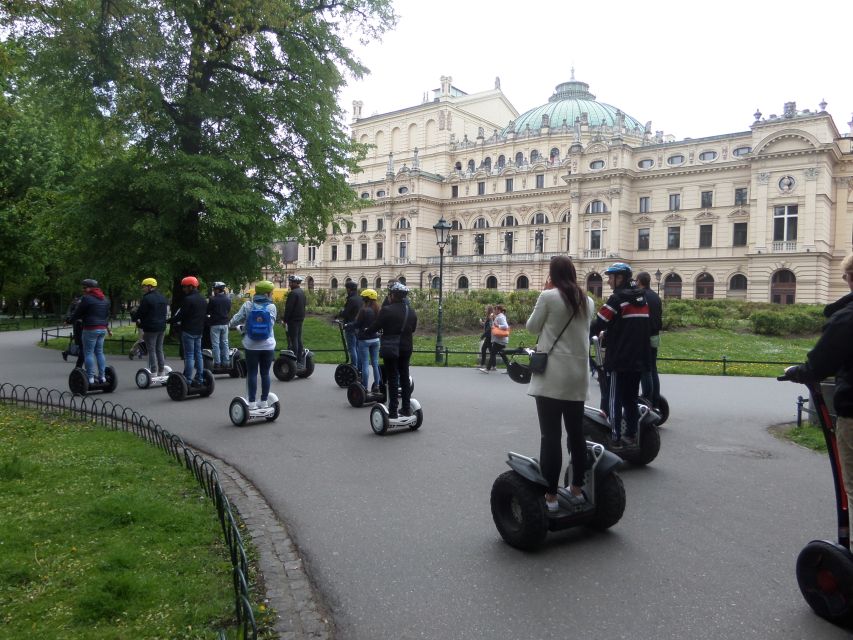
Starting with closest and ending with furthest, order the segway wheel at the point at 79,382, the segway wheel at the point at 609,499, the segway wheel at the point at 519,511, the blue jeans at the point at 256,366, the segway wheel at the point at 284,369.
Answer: the segway wheel at the point at 519,511
the segway wheel at the point at 609,499
the blue jeans at the point at 256,366
the segway wheel at the point at 79,382
the segway wheel at the point at 284,369

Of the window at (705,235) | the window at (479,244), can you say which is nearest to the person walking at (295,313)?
the window at (705,235)

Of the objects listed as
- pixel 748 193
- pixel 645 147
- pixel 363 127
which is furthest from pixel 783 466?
pixel 363 127

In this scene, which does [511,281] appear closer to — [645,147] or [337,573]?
[645,147]

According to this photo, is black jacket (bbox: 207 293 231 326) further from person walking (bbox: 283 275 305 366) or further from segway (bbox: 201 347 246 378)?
segway (bbox: 201 347 246 378)

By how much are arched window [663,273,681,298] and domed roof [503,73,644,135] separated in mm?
17590

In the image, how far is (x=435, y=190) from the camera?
7250 cm

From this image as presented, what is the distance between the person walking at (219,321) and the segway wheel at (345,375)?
2.84 meters

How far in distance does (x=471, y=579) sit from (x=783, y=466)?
496 centimetres

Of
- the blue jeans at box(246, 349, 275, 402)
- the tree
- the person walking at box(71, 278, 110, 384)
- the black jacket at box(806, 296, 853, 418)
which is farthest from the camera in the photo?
the tree

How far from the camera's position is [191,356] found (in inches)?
466

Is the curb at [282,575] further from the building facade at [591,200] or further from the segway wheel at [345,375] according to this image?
the building facade at [591,200]

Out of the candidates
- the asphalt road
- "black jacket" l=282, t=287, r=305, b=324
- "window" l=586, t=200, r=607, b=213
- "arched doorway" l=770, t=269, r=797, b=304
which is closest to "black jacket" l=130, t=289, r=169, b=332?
the asphalt road

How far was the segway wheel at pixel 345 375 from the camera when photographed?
43.1 ft

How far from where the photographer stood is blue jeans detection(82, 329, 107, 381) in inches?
458
